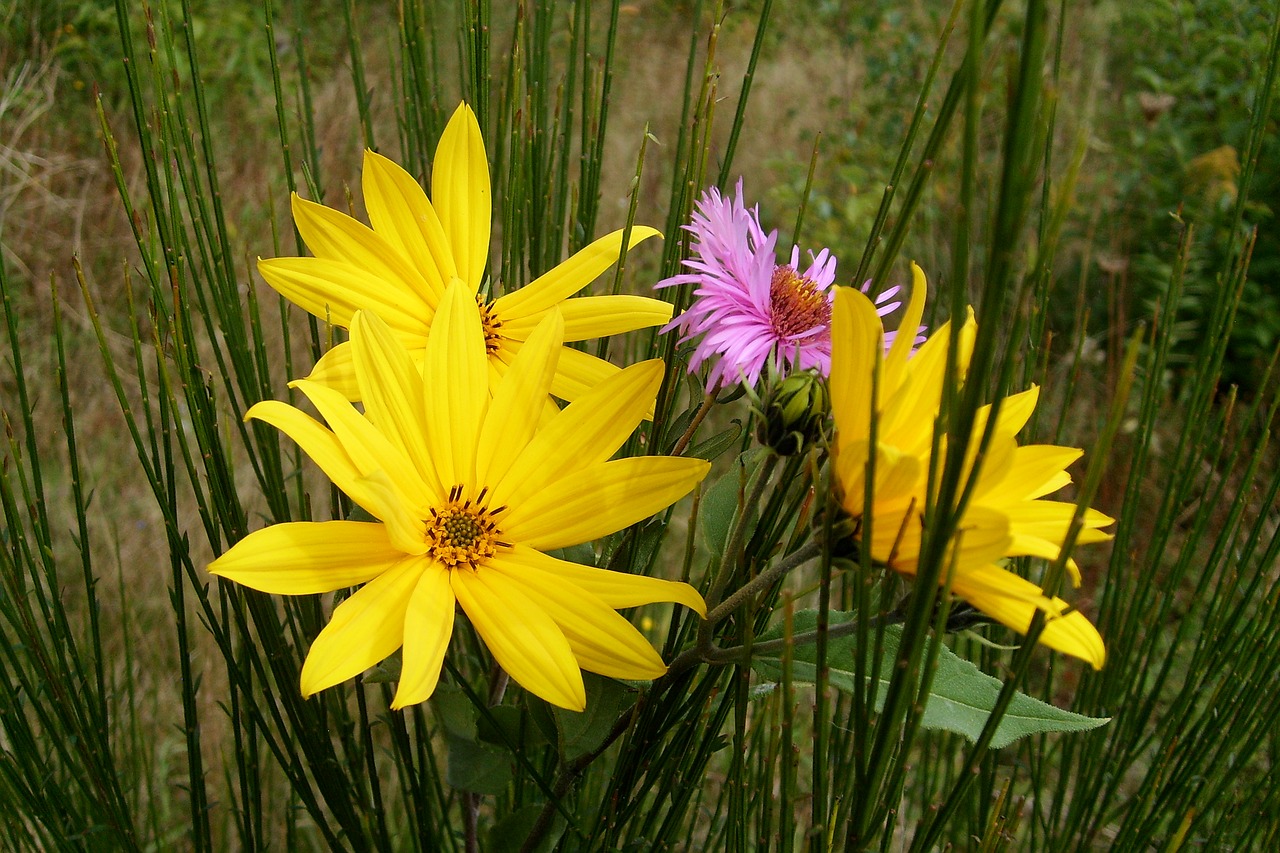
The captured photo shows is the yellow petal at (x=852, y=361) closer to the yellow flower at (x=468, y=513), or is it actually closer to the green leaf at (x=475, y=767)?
the yellow flower at (x=468, y=513)

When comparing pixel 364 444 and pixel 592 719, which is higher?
pixel 364 444

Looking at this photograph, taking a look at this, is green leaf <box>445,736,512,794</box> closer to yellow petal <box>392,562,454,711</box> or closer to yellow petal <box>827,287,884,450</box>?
yellow petal <box>392,562,454,711</box>

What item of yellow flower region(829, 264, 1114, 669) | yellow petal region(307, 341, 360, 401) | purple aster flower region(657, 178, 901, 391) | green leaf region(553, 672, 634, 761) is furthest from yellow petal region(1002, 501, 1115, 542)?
yellow petal region(307, 341, 360, 401)

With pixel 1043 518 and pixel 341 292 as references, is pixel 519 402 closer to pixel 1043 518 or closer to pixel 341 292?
pixel 341 292

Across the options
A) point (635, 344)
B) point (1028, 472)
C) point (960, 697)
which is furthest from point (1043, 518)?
point (635, 344)

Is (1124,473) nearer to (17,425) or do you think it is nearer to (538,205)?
(538,205)

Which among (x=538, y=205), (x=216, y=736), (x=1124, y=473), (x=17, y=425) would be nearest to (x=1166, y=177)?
(x=1124, y=473)
